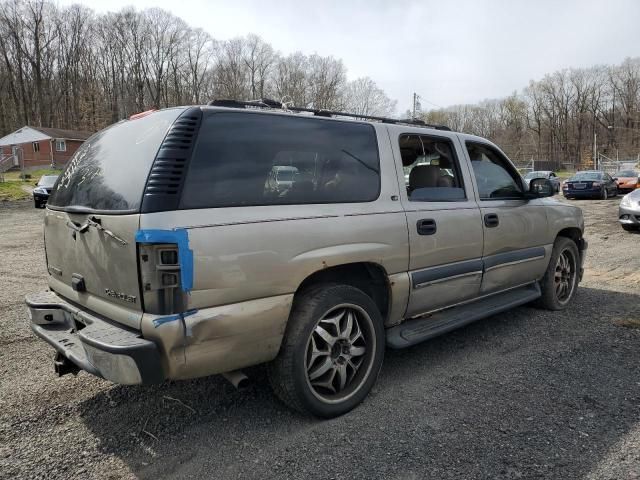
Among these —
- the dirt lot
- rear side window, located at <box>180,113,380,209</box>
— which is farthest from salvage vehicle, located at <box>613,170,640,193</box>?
rear side window, located at <box>180,113,380,209</box>

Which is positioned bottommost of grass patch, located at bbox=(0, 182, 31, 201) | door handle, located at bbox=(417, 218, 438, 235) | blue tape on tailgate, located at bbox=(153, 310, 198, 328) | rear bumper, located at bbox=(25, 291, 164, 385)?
rear bumper, located at bbox=(25, 291, 164, 385)

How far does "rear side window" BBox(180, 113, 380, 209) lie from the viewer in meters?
2.54

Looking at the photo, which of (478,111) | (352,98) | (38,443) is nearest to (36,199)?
(38,443)

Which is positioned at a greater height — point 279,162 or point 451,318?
point 279,162

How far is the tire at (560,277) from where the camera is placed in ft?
16.5

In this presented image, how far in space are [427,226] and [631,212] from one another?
32.2 ft

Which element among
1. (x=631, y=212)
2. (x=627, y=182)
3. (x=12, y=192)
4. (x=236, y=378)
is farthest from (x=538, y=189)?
(x=12, y=192)

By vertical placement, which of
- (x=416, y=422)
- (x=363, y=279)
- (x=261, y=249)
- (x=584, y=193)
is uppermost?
(x=261, y=249)

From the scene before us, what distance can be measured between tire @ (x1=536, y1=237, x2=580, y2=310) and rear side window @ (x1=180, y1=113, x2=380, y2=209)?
2763 mm

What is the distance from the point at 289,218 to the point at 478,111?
93.6m

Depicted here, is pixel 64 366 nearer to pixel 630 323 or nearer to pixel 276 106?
pixel 276 106

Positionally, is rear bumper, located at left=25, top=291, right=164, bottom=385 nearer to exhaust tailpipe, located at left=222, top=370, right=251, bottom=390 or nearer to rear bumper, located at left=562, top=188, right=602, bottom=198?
exhaust tailpipe, located at left=222, top=370, right=251, bottom=390

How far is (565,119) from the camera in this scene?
3297 inches

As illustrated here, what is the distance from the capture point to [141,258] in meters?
2.36
